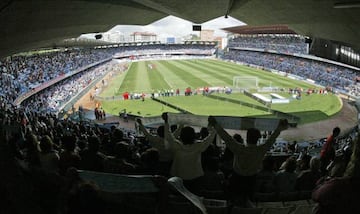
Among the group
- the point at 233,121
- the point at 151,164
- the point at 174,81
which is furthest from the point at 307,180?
the point at 174,81

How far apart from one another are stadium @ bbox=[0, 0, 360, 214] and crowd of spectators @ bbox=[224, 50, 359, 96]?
33cm

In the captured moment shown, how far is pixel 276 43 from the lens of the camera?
72.1 metres

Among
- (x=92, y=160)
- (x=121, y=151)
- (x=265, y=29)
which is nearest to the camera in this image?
(x=92, y=160)

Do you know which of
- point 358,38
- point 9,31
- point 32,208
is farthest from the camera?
point 358,38

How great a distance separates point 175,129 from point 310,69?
5050cm

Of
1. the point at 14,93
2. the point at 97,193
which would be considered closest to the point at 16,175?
the point at 97,193

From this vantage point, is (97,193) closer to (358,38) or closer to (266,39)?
(358,38)

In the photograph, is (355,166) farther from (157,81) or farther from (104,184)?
(157,81)

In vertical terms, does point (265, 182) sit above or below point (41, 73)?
above

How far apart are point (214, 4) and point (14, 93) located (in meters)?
17.2

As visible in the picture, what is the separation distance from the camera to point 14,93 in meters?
25.8

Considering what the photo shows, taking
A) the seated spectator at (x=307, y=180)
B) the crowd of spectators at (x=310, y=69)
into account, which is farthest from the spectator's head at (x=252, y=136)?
the crowd of spectators at (x=310, y=69)

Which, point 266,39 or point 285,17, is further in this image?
point 266,39

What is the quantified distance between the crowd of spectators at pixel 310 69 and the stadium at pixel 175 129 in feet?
1.09
